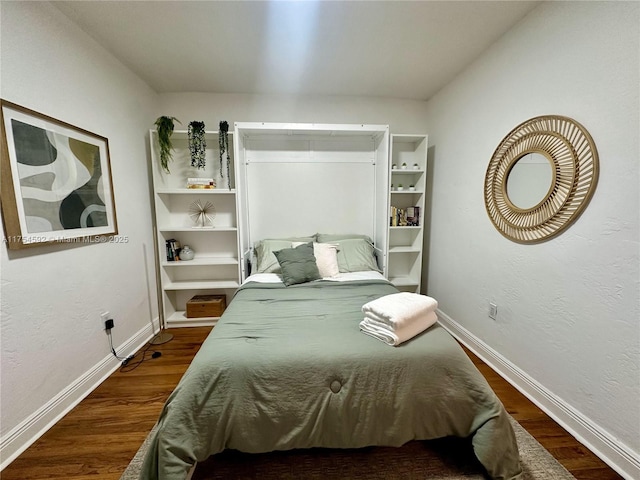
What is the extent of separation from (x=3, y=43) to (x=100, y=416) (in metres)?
2.17

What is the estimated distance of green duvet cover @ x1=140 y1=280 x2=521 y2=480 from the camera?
1.16 meters

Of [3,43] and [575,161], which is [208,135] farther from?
[575,161]

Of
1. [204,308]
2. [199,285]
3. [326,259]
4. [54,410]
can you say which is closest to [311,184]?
[326,259]

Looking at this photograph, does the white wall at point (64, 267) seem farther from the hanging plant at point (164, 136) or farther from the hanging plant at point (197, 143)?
the hanging plant at point (197, 143)

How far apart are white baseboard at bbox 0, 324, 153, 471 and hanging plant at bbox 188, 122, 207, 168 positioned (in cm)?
181

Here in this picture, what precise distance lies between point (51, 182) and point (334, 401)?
2.10m

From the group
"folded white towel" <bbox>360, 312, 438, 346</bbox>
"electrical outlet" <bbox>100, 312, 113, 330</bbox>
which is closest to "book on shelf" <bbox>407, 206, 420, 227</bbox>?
"folded white towel" <bbox>360, 312, 438, 346</bbox>

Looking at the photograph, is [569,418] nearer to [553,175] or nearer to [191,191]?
[553,175]

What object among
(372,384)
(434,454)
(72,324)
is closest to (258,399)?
(372,384)

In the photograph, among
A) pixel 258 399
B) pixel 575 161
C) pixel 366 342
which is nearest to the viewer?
pixel 258 399

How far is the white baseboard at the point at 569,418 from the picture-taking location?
4.07ft

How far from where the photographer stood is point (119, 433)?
1.49 metres

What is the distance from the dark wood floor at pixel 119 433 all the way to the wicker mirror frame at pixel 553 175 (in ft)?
3.67

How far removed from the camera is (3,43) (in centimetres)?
133
